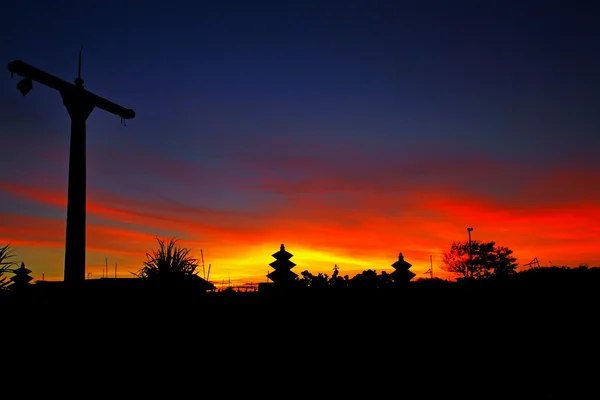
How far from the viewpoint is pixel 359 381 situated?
10.4 m

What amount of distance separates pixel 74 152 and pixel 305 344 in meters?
8.44

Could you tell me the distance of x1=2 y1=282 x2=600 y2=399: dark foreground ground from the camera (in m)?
10.0

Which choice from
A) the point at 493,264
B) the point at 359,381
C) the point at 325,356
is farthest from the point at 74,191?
the point at 493,264

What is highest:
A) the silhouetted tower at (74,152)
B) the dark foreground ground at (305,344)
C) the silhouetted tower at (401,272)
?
the silhouetted tower at (74,152)

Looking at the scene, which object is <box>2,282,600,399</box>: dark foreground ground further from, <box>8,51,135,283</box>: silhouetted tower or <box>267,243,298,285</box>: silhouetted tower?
<box>267,243,298,285</box>: silhouetted tower

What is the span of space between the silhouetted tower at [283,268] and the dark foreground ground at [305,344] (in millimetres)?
1567

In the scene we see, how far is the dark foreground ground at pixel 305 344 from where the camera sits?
1000 cm

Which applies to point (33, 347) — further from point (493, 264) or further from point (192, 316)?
point (493, 264)

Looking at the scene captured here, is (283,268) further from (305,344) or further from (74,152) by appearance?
(74,152)

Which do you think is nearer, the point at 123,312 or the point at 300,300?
the point at 123,312

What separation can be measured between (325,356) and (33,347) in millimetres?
6307

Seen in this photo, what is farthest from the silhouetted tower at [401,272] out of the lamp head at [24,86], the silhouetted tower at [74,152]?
the lamp head at [24,86]

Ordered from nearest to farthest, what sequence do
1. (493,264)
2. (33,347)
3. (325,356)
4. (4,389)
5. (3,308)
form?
(4,389) → (33,347) → (3,308) → (325,356) → (493,264)

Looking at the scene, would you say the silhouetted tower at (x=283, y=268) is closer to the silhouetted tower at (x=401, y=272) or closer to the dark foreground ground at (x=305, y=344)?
the dark foreground ground at (x=305, y=344)
